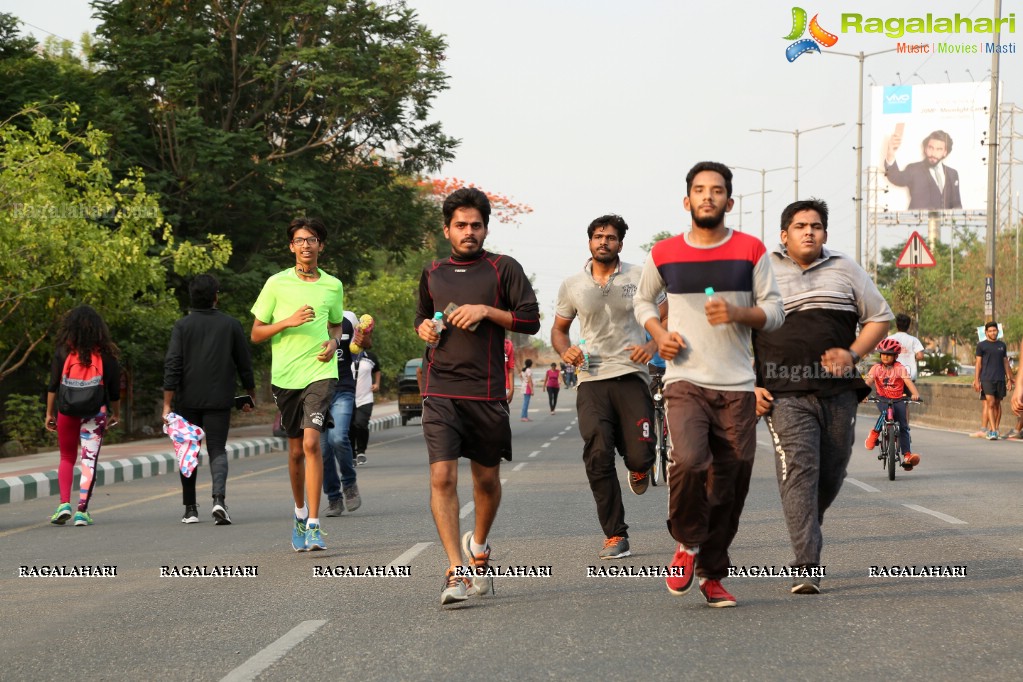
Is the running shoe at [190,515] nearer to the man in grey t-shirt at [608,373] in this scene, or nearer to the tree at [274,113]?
the man in grey t-shirt at [608,373]

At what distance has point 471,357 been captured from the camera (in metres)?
7.23

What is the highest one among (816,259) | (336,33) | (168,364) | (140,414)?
(336,33)

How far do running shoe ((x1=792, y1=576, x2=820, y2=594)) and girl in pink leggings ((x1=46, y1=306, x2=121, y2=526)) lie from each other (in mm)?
6488

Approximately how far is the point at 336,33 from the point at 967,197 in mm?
69884

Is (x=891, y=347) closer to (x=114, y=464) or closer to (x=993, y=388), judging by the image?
(x=993, y=388)

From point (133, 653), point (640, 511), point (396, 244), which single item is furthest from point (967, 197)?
point (133, 653)

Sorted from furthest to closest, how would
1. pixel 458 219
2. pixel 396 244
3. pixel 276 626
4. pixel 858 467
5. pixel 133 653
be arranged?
pixel 396 244 < pixel 858 467 < pixel 458 219 < pixel 276 626 < pixel 133 653

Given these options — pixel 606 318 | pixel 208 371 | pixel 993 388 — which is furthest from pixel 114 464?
pixel 993 388

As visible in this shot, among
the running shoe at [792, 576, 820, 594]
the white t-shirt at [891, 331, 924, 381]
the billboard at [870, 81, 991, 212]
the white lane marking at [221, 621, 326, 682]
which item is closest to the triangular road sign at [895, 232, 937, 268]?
the white t-shirt at [891, 331, 924, 381]

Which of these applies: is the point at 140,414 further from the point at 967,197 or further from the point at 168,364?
the point at 967,197

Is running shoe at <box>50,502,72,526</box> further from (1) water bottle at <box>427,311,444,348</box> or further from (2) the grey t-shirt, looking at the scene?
(1) water bottle at <box>427,311,444,348</box>

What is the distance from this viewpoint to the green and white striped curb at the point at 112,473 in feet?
48.2

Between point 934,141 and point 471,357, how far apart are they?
88.5m

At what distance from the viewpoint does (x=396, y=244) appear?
31531 millimetres
